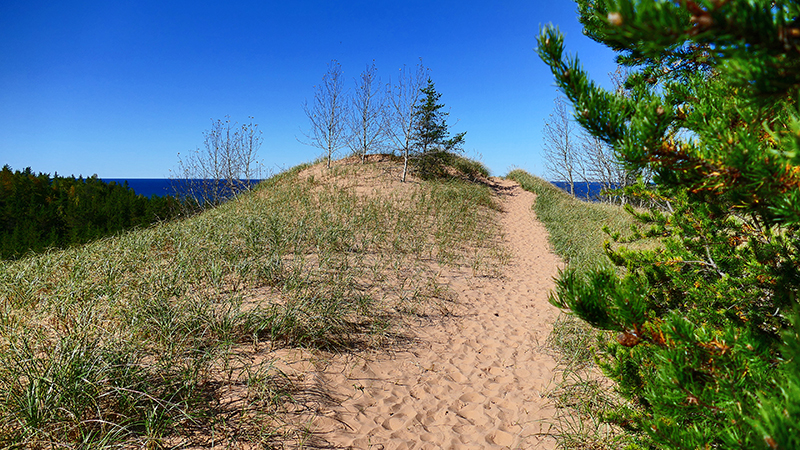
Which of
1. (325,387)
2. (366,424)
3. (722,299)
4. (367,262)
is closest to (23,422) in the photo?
(325,387)

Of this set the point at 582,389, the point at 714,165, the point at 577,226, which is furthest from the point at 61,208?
the point at 714,165

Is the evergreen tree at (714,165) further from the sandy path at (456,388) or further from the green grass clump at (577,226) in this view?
the green grass clump at (577,226)

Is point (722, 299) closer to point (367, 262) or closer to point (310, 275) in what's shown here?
point (310, 275)

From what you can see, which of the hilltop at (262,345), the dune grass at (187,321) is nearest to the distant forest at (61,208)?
the dune grass at (187,321)

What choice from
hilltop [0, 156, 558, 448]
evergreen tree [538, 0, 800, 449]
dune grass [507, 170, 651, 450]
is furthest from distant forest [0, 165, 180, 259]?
evergreen tree [538, 0, 800, 449]

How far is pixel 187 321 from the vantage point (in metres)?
3.56

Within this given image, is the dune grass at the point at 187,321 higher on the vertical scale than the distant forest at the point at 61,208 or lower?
lower

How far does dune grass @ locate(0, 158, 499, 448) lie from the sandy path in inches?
17.7

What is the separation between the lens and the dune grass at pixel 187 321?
7.98ft

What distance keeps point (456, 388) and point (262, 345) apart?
2.19 meters

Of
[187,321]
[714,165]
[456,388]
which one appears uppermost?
[714,165]

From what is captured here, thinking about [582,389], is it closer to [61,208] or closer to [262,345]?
[262,345]

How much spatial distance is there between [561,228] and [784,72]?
12414mm

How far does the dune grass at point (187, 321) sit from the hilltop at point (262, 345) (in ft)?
0.06
